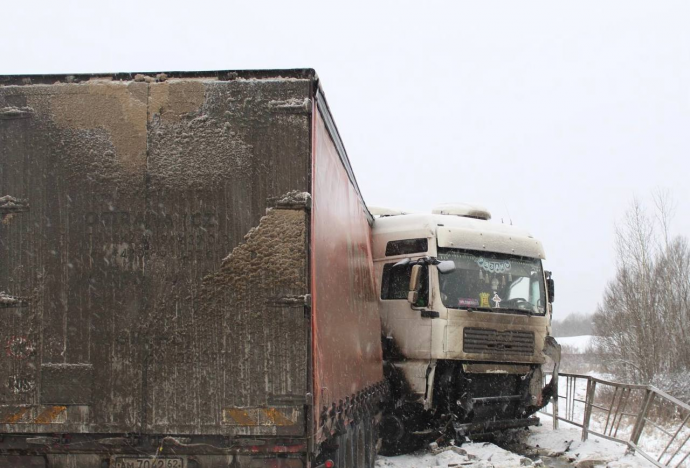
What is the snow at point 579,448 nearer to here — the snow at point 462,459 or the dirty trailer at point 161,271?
the snow at point 462,459

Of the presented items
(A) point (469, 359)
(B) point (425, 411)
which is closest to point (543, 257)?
(A) point (469, 359)

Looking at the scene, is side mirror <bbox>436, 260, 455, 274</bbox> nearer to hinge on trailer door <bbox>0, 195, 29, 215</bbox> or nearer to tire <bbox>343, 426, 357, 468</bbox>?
tire <bbox>343, 426, 357, 468</bbox>

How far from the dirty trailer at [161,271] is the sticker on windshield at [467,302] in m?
7.31

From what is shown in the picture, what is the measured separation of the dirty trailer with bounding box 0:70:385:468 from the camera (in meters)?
5.11

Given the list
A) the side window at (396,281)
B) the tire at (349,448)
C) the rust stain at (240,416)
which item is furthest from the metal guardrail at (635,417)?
the rust stain at (240,416)

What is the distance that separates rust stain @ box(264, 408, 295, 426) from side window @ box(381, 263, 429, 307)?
7.59 m

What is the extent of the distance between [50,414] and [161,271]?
1.18 m

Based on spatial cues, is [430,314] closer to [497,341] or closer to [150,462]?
[497,341]

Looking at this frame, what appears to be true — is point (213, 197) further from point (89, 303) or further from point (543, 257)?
point (543, 257)

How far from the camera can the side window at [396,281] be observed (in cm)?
1258

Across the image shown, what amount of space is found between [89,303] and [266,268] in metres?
1.21

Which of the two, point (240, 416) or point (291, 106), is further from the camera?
point (291, 106)

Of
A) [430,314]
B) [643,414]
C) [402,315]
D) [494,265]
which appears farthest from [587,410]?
[402,315]

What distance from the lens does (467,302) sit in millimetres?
12609
